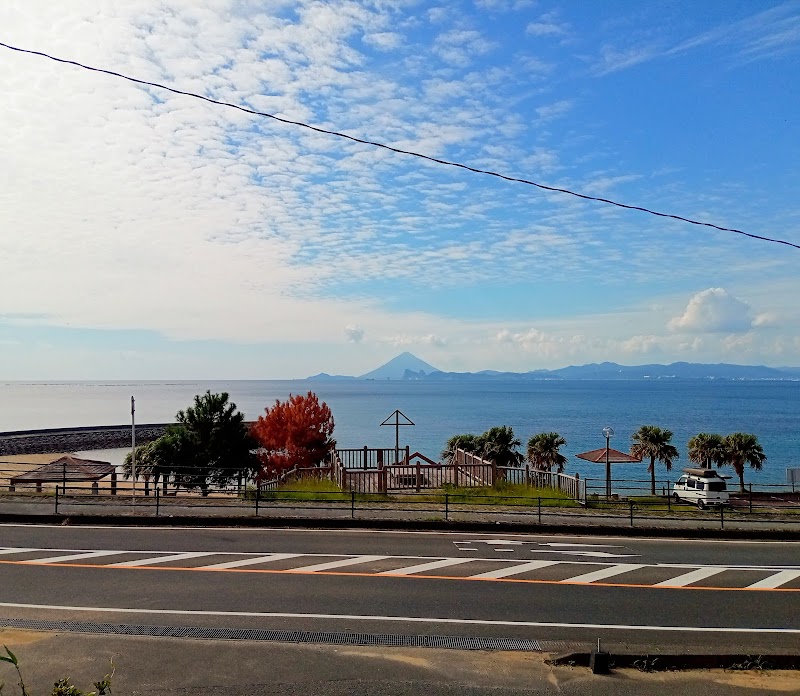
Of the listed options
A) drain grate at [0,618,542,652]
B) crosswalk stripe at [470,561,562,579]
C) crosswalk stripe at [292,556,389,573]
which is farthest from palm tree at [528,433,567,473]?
drain grate at [0,618,542,652]

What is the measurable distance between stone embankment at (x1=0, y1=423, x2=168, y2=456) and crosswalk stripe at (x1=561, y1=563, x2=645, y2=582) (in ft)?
271

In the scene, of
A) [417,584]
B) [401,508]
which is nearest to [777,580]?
[417,584]

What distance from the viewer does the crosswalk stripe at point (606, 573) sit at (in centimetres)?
1309

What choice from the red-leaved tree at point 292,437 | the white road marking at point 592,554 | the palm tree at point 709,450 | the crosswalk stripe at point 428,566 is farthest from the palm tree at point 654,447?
the crosswalk stripe at point 428,566

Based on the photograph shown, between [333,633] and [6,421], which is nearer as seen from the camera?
[333,633]

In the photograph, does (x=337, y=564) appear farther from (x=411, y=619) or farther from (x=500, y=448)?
(x=500, y=448)

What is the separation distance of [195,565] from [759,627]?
1019 cm

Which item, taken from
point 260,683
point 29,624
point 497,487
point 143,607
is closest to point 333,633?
point 260,683

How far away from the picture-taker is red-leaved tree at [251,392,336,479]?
45062 millimetres

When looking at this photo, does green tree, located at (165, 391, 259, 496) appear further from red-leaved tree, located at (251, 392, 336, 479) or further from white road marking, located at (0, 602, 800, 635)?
white road marking, located at (0, 602, 800, 635)

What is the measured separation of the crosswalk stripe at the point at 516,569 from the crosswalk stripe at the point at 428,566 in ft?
3.01

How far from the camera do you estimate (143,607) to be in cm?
1090

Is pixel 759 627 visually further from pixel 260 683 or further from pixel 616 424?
pixel 616 424

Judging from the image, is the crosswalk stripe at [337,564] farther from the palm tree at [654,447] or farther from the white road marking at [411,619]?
the palm tree at [654,447]
